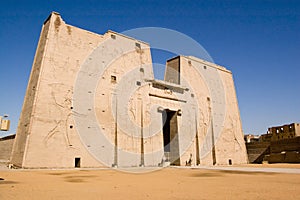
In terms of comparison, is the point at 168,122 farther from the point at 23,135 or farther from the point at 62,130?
the point at 23,135

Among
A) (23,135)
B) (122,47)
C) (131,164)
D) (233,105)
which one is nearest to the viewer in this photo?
(23,135)

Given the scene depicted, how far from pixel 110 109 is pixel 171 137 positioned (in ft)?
21.6

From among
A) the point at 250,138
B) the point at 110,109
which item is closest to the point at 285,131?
the point at 250,138

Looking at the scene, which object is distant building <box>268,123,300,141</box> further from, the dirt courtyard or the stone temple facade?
the dirt courtyard

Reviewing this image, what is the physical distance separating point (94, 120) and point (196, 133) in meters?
9.53

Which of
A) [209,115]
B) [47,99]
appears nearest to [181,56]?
[209,115]

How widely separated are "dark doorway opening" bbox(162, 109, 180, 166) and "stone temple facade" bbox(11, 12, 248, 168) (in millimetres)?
81

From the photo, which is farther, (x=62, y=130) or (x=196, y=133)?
(x=196, y=133)

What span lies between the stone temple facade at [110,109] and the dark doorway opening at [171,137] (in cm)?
8

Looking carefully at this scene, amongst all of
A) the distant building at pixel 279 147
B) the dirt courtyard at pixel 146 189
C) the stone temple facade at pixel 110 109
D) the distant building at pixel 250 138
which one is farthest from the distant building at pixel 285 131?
the dirt courtyard at pixel 146 189

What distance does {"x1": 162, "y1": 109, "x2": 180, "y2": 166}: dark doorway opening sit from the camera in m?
19.7

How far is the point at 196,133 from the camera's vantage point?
21.0 meters

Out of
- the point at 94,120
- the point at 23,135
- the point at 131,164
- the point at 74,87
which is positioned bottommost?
the point at 131,164

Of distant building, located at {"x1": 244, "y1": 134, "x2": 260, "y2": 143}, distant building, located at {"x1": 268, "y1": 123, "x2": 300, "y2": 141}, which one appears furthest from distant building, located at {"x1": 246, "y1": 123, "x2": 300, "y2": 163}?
distant building, located at {"x1": 244, "y1": 134, "x2": 260, "y2": 143}
